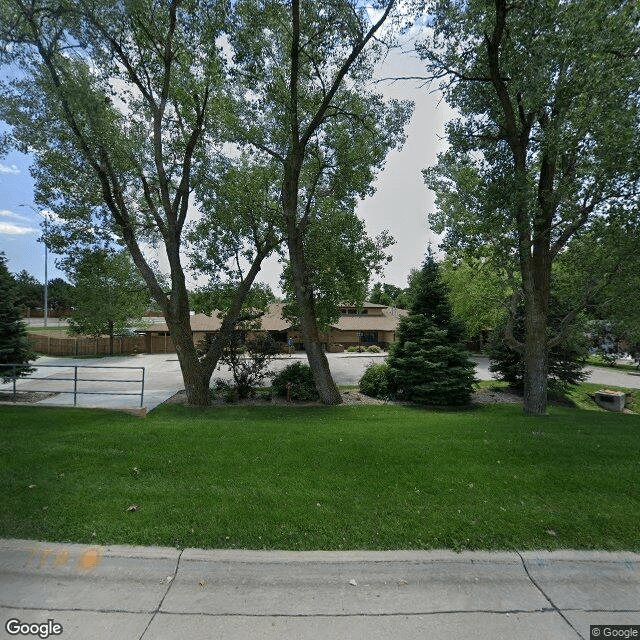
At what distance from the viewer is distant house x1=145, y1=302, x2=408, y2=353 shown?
38594 millimetres

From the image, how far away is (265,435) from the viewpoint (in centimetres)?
661

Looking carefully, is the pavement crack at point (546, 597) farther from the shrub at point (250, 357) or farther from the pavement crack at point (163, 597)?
the shrub at point (250, 357)

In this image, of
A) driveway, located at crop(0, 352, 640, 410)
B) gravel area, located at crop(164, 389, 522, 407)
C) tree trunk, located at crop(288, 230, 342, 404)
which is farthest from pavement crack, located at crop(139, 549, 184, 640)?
gravel area, located at crop(164, 389, 522, 407)

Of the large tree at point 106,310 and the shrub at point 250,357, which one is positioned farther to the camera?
the large tree at point 106,310

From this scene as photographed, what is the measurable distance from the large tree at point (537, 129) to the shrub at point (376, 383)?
A: 14.3ft

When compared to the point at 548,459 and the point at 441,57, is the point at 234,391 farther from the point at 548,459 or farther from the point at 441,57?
the point at 441,57

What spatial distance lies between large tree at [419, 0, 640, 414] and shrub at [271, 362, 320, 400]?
6.23 m

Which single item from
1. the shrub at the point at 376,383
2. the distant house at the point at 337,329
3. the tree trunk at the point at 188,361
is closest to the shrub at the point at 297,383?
the shrub at the point at 376,383

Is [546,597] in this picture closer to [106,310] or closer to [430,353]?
[430,353]

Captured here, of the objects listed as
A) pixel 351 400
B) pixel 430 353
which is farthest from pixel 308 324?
pixel 430 353

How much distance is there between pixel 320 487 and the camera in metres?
4.45

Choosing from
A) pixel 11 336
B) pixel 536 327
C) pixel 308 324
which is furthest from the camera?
pixel 11 336

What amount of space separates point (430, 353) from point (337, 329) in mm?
29824

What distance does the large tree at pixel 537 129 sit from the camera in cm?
795
